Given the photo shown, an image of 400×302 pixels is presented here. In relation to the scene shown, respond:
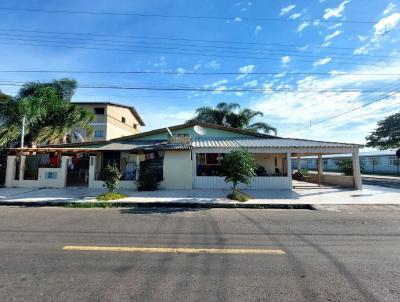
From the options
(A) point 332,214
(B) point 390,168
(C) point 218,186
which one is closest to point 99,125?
(C) point 218,186

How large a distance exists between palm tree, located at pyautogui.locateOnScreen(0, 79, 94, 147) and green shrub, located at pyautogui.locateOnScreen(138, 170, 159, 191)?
816 cm

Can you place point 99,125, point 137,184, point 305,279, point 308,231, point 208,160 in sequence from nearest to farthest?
point 305,279 < point 308,231 < point 137,184 < point 208,160 < point 99,125

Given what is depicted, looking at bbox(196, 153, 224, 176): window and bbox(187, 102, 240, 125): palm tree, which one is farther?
bbox(187, 102, 240, 125): palm tree

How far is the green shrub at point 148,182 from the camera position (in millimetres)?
15320

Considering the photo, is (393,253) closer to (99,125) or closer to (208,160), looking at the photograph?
(208,160)

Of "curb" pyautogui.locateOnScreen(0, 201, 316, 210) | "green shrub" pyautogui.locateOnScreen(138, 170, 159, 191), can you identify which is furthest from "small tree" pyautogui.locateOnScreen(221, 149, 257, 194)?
"green shrub" pyautogui.locateOnScreen(138, 170, 159, 191)

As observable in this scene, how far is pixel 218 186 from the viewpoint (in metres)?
16.2

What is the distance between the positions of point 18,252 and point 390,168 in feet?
148

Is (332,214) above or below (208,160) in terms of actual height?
below

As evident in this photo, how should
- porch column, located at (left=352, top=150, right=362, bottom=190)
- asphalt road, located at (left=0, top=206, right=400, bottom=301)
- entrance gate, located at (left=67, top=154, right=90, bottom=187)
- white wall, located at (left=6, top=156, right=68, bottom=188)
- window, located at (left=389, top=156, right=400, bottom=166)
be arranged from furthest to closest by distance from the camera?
window, located at (left=389, top=156, right=400, bottom=166), entrance gate, located at (left=67, top=154, right=90, bottom=187), porch column, located at (left=352, top=150, right=362, bottom=190), white wall, located at (left=6, top=156, right=68, bottom=188), asphalt road, located at (left=0, top=206, right=400, bottom=301)

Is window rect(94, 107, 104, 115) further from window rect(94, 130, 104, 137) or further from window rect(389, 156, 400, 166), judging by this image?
window rect(389, 156, 400, 166)

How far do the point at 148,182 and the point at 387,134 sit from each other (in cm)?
3407

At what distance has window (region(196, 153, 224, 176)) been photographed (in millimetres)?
17117

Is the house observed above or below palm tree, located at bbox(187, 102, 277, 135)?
below
